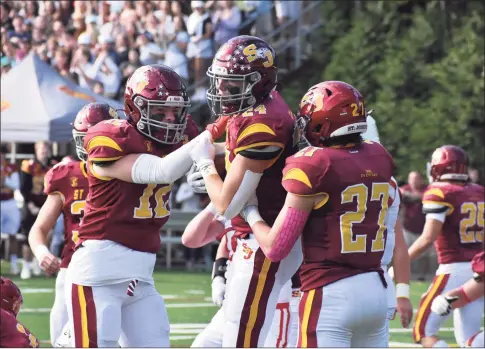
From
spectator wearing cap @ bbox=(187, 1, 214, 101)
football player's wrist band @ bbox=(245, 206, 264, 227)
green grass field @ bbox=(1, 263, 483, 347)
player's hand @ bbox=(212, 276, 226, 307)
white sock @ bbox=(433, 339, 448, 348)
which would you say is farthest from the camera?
spectator wearing cap @ bbox=(187, 1, 214, 101)

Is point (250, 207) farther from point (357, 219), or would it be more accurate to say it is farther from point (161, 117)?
point (161, 117)

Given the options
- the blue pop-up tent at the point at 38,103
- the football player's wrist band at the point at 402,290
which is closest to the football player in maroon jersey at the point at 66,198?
the football player's wrist band at the point at 402,290

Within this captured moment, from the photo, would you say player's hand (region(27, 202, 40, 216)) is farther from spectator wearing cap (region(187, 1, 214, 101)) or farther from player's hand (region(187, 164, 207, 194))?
player's hand (region(187, 164, 207, 194))

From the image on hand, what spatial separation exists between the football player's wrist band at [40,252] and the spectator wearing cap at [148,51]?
1059 centimetres

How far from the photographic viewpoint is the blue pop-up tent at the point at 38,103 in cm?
1551

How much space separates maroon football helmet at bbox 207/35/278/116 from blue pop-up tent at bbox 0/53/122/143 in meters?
9.87

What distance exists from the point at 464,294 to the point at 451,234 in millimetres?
637

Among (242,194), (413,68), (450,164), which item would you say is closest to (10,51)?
(413,68)

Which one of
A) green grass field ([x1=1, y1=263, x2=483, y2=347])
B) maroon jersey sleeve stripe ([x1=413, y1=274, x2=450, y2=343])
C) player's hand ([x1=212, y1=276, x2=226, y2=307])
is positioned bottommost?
green grass field ([x1=1, y1=263, x2=483, y2=347])

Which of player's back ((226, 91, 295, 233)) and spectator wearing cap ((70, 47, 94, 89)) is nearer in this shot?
player's back ((226, 91, 295, 233))

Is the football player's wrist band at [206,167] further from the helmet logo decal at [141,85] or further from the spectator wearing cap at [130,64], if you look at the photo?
the spectator wearing cap at [130,64]

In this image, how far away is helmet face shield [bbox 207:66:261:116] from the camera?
5605 mm

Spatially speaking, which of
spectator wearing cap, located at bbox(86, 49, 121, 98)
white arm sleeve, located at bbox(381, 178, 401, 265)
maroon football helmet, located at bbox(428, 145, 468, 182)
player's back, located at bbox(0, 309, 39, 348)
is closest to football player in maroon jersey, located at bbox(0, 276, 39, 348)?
player's back, located at bbox(0, 309, 39, 348)

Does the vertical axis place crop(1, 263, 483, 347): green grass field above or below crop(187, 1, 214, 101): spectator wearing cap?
below
